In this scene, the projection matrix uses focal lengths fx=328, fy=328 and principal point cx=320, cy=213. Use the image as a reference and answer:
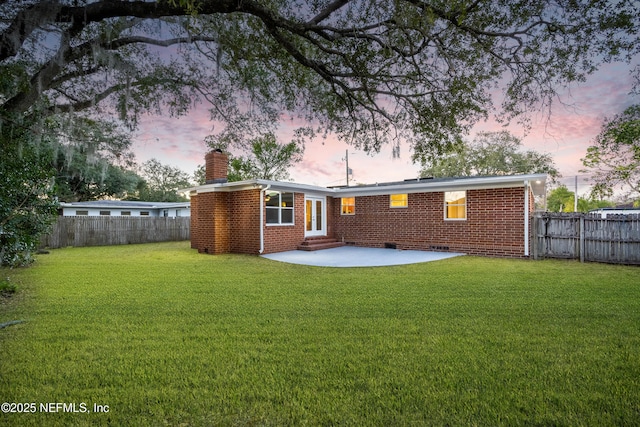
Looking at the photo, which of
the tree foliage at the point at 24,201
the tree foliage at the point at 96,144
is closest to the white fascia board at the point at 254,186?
the tree foliage at the point at 24,201

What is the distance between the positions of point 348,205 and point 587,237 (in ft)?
29.6

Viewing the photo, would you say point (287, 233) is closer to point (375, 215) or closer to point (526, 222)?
point (375, 215)

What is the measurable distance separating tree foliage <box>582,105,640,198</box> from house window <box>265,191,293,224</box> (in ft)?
48.8

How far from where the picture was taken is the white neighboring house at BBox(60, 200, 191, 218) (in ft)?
70.3

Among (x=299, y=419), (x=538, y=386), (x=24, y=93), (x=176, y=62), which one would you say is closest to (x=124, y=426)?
(x=299, y=419)

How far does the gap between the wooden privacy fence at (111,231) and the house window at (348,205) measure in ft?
35.6

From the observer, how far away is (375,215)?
48.8ft

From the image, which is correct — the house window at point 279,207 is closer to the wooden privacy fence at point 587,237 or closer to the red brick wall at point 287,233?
the red brick wall at point 287,233

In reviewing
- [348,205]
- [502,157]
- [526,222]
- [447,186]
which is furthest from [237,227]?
[502,157]

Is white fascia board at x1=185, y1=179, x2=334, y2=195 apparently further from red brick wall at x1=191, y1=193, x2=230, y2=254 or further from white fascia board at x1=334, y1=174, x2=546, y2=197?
white fascia board at x1=334, y1=174, x2=546, y2=197

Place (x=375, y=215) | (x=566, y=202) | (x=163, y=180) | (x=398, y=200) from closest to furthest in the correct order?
(x=398, y=200) → (x=375, y=215) → (x=163, y=180) → (x=566, y=202)

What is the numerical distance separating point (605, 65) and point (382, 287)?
5.17 metres

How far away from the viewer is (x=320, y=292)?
6047 mm

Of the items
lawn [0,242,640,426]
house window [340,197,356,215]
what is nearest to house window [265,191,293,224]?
house window [340,197,356,215]
